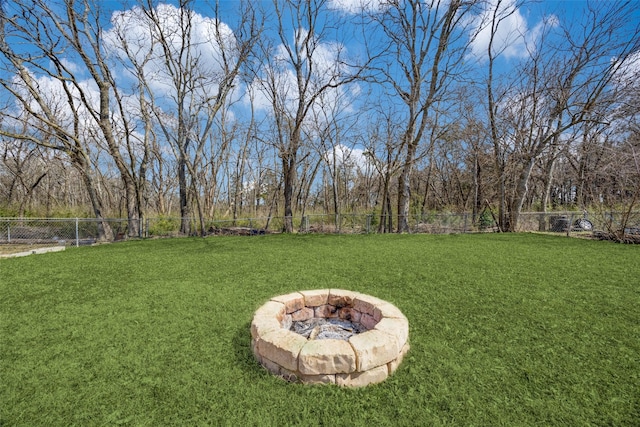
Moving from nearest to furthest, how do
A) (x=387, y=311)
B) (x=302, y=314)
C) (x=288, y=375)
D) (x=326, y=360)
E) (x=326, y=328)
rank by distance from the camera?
(x=326, y=360) < (x=288, y=375) < (x=387, y=311) < (x=326, y=328) < (x=302, y=314)

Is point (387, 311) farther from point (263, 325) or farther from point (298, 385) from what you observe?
point (263, 325)

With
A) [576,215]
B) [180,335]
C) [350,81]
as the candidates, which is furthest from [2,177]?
[576,215]

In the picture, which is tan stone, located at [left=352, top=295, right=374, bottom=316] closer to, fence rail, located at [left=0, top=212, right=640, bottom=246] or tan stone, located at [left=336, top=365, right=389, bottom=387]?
tan stone, located at [left=336, top=365, right=389, bottom=387]

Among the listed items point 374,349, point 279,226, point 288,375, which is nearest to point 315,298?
point 288,375

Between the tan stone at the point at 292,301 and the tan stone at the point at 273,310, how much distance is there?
7 cm

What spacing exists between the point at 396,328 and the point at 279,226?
11.1 metres

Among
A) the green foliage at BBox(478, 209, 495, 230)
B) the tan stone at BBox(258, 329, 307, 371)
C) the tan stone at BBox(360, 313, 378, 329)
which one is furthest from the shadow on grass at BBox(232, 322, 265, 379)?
the green foliage at BBox(478, 209, 495, 230)

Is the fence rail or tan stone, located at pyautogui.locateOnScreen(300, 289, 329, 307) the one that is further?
the fence rail

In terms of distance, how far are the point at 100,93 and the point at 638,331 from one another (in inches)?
535

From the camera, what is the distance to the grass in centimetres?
158

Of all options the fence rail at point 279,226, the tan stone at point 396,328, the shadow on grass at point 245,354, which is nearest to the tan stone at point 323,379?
the shadow on grass at point 245,354

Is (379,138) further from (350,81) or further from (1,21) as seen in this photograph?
(1,21)

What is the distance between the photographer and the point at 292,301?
2.63 metres

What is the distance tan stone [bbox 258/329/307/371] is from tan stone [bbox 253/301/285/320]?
0.33m
